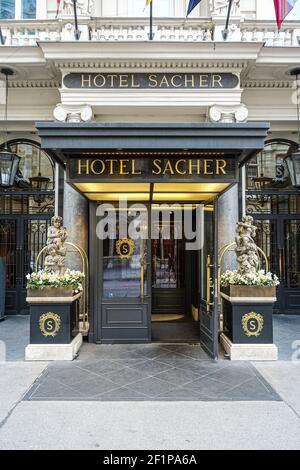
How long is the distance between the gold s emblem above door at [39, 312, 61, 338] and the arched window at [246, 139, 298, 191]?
6756mm

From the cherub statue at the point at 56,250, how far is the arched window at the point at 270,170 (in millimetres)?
6003

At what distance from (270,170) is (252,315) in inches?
223

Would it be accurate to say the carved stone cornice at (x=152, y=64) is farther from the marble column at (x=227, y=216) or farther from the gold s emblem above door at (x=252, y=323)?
the gold s emblem above door at (x=252, y=323)

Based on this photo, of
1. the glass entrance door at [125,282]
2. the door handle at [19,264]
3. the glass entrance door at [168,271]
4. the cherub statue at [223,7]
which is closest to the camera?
the glass entrance door at [125,282]

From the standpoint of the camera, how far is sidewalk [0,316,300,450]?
357 cm

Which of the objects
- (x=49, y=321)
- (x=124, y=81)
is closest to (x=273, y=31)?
(x=124, y=81)

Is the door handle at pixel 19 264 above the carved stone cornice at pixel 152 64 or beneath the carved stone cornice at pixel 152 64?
beneath

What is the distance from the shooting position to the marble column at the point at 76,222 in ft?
26.9

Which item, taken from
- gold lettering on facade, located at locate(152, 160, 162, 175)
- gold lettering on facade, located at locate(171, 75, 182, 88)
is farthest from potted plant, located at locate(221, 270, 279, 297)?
gold lettering on facade, located at locate(171, 75, 182, 88)

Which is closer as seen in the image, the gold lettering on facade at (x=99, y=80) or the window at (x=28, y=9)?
the gold lettering on facade at (x=99, y=80)

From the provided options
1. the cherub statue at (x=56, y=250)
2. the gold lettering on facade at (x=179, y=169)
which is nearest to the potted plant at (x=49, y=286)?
the cherub statue at (x=56, y=250)

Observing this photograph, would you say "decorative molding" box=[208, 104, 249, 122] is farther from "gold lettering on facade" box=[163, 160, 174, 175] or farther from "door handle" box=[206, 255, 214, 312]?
"door handle" box=[206, 255, 214, 312]

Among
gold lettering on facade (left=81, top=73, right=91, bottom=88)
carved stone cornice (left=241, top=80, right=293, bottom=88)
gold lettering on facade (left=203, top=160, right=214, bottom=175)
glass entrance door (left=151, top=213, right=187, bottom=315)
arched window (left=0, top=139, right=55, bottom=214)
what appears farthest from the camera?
arched window (left=0, top=139, right=55, bottom=214)

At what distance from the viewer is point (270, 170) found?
10570 mm
